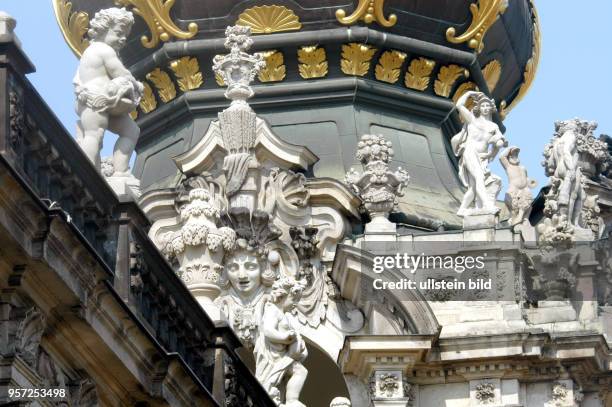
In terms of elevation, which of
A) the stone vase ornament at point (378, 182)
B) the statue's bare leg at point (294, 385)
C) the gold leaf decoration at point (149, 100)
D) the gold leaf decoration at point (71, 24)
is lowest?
the statue's bare leg at point (294, 385)

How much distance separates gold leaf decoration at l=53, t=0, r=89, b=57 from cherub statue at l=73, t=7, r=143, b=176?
18346mm

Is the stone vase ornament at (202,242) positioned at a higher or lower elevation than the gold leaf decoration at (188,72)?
lower

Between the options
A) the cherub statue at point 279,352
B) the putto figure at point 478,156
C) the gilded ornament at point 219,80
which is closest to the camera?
the cherub statue at point 279,352

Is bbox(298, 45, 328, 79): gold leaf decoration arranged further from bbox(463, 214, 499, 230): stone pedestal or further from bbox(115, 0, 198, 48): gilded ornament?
bbox(463, 214, 499, 230): stone pedestal

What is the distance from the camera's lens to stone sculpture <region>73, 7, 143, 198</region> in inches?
1072

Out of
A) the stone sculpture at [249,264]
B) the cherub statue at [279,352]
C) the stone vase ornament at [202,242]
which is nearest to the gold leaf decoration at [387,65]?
the stone sculpture at [249,264]

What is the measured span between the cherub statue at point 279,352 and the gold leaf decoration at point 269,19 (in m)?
10.6

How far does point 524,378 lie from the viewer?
39625mm

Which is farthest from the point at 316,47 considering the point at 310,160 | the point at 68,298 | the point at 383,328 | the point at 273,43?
the point at 68,298

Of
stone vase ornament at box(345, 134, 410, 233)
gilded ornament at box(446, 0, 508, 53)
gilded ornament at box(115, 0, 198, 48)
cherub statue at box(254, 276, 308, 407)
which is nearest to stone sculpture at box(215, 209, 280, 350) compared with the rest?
stone vase ornament at box(345, 134, 410, 233)

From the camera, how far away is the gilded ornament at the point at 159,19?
147ft

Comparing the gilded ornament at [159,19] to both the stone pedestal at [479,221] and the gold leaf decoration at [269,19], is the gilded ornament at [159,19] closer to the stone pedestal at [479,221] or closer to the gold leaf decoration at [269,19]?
the gold leaf decoration at [269,19]

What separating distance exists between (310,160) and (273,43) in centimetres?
345

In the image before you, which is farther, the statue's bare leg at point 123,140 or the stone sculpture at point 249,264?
the stone sculpture at point 249,264
